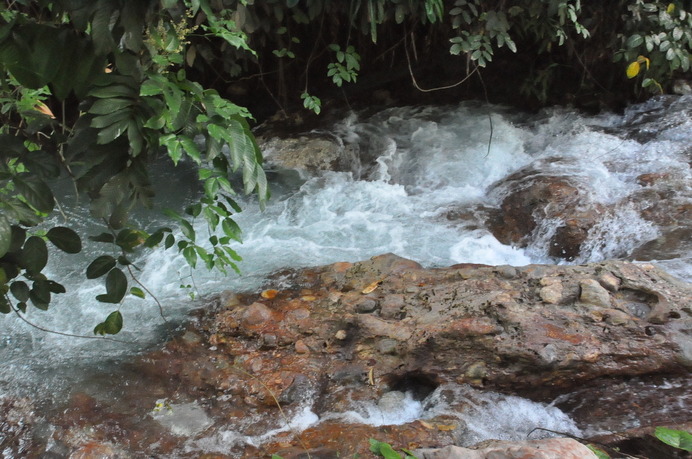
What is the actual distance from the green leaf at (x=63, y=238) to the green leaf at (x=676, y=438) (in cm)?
173

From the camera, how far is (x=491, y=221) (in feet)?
12.5

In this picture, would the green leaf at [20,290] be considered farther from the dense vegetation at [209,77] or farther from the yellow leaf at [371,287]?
the yellow leaf at [371,287]

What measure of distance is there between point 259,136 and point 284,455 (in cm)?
360

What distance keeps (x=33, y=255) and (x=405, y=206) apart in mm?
2907

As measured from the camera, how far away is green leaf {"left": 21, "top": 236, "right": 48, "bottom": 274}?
1.53 meters

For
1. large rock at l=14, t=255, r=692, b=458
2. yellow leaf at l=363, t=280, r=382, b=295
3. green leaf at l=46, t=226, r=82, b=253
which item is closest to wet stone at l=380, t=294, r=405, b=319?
large rock at l=14, t=255, r=692, b=458

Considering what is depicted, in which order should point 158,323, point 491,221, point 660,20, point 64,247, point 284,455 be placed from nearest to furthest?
1. point 64,247
2. point 284,455
3. point 158,323
4. point 491,221
5. point 660,20

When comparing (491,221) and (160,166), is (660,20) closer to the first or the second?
(491,221)

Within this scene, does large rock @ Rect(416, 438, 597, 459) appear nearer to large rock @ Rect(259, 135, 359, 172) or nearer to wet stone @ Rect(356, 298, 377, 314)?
wet stone @ Rect(356, 298, 377, 314)

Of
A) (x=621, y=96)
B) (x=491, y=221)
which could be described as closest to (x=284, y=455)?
(x=491, y=221)

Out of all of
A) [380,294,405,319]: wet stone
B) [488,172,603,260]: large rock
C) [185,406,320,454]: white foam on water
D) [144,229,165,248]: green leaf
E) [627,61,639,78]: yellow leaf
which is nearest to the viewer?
[144,229,165,248]: green leaf

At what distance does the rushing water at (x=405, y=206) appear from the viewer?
290 cm

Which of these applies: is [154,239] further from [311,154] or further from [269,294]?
[311,154]

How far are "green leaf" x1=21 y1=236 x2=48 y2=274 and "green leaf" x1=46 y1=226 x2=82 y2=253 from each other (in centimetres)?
3
